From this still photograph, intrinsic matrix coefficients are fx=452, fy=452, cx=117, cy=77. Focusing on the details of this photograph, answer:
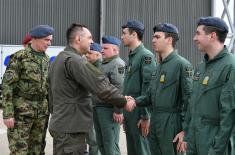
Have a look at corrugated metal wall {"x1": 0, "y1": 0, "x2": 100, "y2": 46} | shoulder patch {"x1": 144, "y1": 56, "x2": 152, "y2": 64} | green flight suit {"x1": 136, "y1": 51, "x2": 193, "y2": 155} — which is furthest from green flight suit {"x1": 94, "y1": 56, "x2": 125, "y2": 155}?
corrugated metal wall {"x1": 0, "y1": 0, "x2": 100, "y2": 46}

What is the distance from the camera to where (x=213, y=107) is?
139 inches

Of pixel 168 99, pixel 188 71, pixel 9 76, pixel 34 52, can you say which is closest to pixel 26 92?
pixel 9 76

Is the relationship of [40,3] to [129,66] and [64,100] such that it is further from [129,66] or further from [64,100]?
[64,100]

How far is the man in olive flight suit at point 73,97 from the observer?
13.0 feet

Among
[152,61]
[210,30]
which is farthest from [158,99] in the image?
[210,30]

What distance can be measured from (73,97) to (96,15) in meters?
14.7

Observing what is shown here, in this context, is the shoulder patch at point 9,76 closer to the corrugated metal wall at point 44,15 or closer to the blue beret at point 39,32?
the blue beret at point 39,32

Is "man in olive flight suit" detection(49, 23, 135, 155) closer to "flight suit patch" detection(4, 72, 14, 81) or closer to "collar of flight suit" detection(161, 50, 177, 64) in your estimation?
"collar of flight suit" detection(161, 50, 177, 64)

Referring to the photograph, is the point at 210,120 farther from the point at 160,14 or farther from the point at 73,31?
the point at 160,14

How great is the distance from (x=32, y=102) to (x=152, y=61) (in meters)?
1.48

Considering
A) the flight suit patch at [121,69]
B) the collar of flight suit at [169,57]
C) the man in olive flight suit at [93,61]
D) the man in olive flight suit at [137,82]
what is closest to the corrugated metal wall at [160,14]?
the man in olive flight suit at [93,61]

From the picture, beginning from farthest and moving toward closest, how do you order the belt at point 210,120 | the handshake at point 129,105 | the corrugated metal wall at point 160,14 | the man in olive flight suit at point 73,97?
the corrugated metal wall at point 160,14
the handshake at point 129,105
the man in olive flight suit at point 73,97
the belt at point 210,120

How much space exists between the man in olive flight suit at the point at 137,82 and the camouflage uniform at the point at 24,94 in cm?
102

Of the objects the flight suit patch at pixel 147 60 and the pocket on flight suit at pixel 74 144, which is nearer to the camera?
the pocket on flight suit at pixel 74 144
